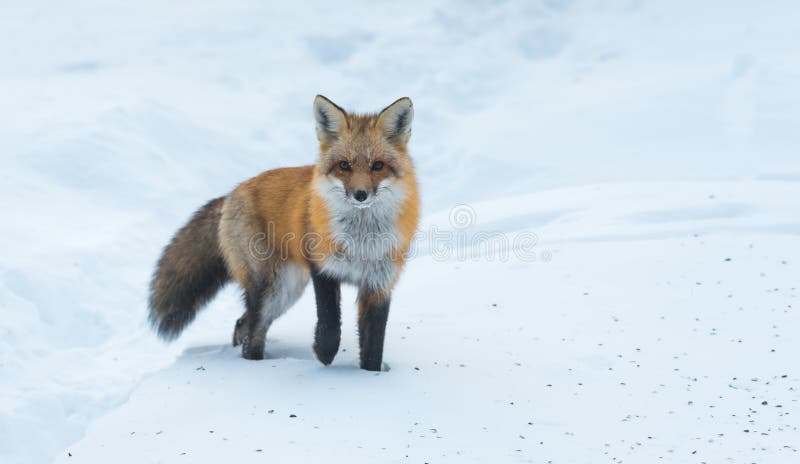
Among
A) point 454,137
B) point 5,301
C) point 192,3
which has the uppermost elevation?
point 192,3

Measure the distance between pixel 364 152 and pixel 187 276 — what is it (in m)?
1.72

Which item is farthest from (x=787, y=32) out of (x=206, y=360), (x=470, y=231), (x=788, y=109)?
(x=206, y=360)

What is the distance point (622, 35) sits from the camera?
13.5m

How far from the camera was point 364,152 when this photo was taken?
172 inches

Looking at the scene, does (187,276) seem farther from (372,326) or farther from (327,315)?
(372,326)

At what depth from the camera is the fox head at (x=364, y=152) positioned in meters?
4.33

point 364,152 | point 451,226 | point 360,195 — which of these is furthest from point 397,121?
point 451,226

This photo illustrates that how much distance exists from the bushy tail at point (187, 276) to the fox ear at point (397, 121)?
5.03 feet

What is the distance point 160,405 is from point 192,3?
11366 millimetres

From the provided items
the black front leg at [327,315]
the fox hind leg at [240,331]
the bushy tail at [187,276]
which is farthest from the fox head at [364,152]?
the fox hind leg at [240,331]

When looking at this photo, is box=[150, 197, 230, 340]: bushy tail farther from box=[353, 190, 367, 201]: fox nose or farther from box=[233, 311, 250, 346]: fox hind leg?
box=[353, 190, 367, 201]: fox nose

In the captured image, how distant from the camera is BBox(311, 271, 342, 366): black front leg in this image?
4625mm

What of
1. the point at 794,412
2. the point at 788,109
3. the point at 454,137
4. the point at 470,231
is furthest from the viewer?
the point at 454,137

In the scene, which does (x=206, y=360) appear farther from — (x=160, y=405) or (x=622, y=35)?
(x=622, y=35)
